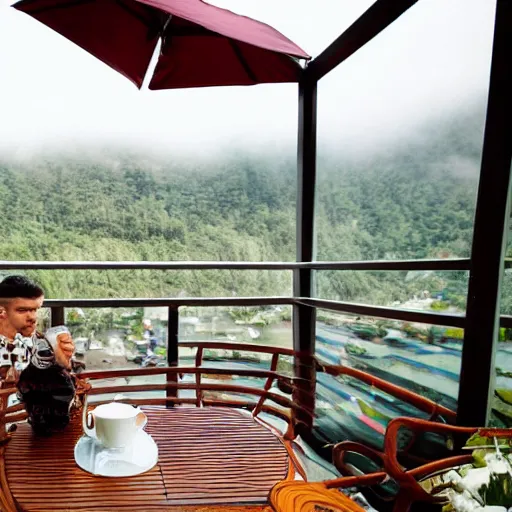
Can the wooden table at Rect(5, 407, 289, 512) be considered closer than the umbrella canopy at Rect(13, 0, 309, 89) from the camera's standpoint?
Yes

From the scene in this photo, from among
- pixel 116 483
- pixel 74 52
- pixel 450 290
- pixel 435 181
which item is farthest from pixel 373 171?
pixel 74 52

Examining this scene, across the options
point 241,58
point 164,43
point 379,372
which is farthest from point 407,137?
point 164,43

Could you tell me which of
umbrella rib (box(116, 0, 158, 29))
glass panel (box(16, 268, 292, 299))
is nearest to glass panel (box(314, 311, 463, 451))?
glass panel (box(16, 268, 292, 299))

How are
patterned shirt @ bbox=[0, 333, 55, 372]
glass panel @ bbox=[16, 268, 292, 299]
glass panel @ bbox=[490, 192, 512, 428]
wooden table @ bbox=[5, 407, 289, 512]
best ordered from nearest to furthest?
1. wooden table @ bbox=[5, 407, 289, 512]
2. patterned shirt @ bbox=[0, 333, 55, 372]
3. glass panel @ bbox=[490, 192, 512, 428]
4. glass panel @ bbox=[16, 268, 292, 299]

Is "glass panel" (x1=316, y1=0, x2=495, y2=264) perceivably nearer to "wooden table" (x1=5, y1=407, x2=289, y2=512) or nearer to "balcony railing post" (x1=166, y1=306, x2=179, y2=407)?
"balcony railing post" (x1=166, y1=306, x2=179, y2=407)

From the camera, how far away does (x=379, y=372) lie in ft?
7.36

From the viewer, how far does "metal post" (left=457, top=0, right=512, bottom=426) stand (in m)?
1.51

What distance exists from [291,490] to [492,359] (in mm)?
1088

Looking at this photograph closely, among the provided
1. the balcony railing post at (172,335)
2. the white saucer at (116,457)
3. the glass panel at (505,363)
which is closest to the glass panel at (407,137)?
the glass panel at (505,363)

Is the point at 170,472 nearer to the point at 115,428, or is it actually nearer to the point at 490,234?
the point at 115,428

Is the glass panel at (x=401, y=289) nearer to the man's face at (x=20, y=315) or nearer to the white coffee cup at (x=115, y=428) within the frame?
the white coffee cup at (x=115, y=428)

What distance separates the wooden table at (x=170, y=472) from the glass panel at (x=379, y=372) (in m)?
0.88

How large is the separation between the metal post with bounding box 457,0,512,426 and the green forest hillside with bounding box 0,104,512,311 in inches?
37.9

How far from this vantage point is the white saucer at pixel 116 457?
2.66ft
